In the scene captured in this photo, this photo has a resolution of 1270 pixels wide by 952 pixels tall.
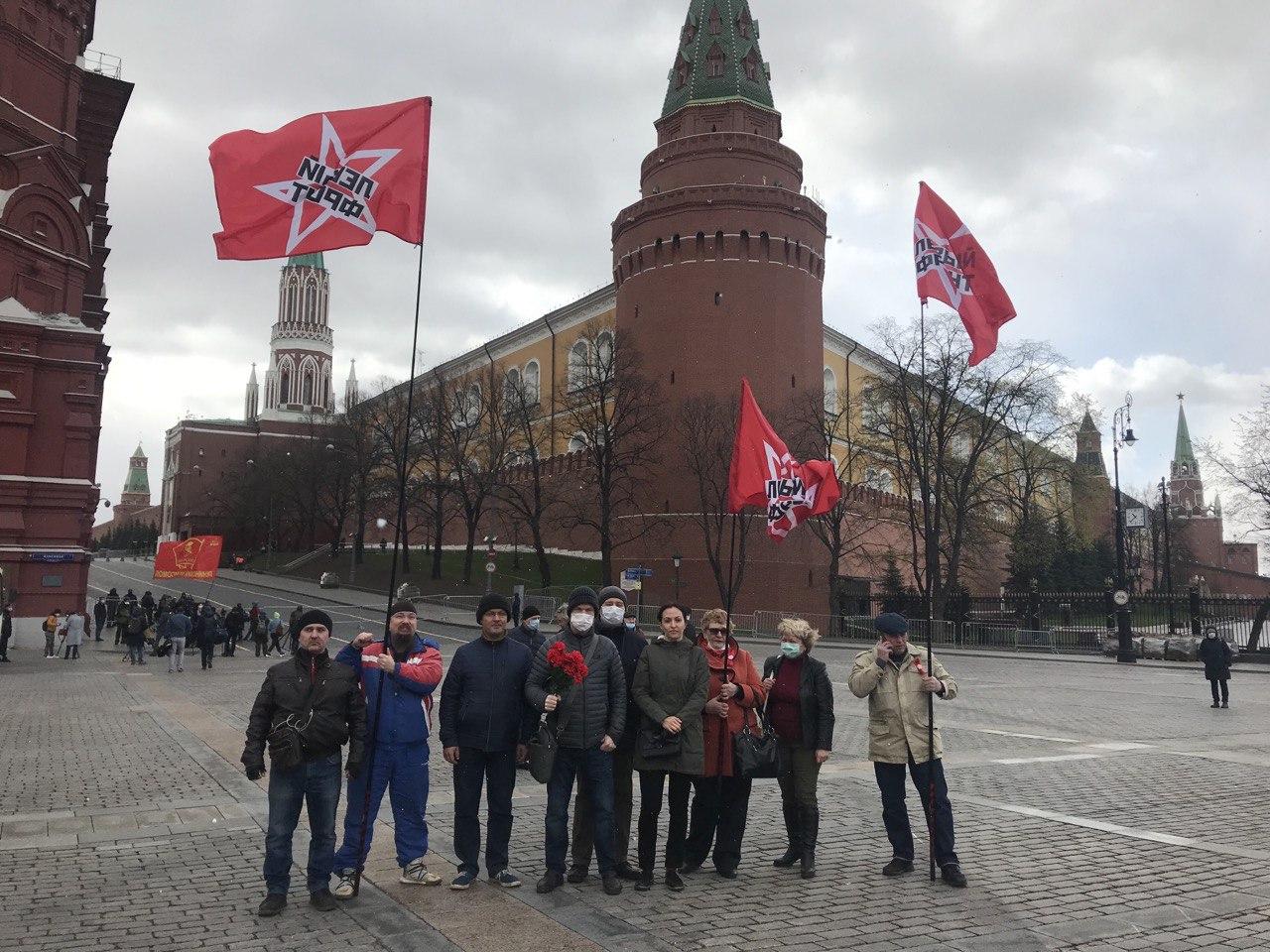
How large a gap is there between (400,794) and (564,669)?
137 cm

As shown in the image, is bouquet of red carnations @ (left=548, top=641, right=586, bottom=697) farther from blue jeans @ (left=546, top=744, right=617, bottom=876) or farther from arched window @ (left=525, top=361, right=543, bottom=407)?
arched window @ (left=525, top=361, right=543, bottom=407)

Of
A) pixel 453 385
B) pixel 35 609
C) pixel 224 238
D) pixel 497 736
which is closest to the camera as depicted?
pixel 497 736

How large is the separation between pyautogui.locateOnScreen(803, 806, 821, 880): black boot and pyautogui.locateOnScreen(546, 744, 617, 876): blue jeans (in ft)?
4.32

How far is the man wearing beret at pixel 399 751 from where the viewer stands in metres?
6.50

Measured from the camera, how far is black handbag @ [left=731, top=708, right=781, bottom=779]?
6727 millimetres

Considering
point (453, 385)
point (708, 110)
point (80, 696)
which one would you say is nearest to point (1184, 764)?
point (80, 696)

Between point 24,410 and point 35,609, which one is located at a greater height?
point 24,410

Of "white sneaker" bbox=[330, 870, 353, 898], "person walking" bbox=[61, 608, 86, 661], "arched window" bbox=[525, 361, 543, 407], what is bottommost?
"person walking" bbox=[61, 608, 86, 661]

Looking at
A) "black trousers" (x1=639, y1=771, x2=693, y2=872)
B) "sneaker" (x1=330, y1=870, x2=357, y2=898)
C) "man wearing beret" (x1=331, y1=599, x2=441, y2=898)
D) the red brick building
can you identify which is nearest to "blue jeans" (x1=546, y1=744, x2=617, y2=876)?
"black trousers" (x1=639, y1=771, x2=693, y2=872)

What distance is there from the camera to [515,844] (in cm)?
767

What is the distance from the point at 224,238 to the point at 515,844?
222 inches

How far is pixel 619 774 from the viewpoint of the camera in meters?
6.96

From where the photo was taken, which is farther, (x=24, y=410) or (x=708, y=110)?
(x=708, y=110)

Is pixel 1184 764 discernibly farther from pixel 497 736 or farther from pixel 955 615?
pixel 955 615
